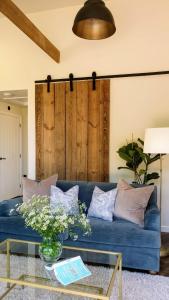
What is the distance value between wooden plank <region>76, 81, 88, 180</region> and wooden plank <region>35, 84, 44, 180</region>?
0.65 meters

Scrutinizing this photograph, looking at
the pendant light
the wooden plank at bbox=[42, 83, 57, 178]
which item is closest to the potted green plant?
the pendant light

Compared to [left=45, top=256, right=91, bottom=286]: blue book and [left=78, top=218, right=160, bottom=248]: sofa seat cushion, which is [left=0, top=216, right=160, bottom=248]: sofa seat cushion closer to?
[left=78, top=218, right=160, bottom=248]: sofa seat cushion

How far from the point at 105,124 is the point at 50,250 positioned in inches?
98.0

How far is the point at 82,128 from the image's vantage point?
414cm

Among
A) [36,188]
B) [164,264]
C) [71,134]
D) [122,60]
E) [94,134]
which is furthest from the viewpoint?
[71,134]

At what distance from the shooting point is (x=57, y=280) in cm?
177

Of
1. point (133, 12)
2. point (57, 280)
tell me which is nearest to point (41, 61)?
point (133, 12)

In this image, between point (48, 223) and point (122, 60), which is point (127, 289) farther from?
point (122, 60)

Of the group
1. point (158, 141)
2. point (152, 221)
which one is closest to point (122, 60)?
point (158, 141)

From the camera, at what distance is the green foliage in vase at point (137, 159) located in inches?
140

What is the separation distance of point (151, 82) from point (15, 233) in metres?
2.81

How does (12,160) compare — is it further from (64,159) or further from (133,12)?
(133,12)

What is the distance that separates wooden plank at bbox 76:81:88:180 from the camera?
4.12 meters

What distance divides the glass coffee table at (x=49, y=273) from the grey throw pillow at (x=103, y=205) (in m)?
0.81
